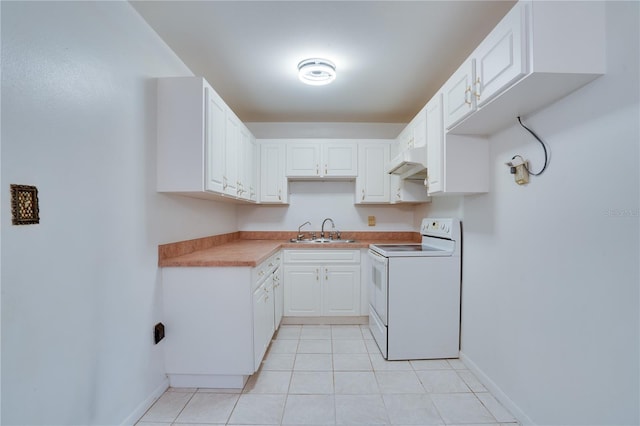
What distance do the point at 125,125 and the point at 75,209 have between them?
0.57m

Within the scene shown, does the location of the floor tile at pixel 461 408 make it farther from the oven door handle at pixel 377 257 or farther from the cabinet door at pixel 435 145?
the cabinet door at pixel 435 145

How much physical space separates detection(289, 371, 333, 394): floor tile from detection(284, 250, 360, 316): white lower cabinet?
0.93 m

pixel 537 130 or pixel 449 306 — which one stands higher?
pixel 537 130

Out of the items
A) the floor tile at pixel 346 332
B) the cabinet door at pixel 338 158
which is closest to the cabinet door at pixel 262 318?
the floor tile at pixel 346 332

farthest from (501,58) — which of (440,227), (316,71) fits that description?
(440,227)

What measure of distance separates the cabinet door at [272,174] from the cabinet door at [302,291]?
0.89 m

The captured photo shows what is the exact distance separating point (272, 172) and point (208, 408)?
235cm

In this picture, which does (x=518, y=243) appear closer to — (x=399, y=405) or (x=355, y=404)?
(x=399, y=405)

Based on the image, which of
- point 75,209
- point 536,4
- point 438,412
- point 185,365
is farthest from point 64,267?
point 536,4

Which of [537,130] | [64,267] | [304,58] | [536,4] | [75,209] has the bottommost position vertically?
[64,267]

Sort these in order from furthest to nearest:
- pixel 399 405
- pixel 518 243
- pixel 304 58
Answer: pixel 304 58 < pixel 399 405 < pixel 518 243

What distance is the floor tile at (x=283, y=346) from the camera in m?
2.40

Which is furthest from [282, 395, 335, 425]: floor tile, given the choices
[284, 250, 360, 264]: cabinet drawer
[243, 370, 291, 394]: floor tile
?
[284, 250, 360, 264]: cabinet drawer

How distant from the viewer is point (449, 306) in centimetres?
226
